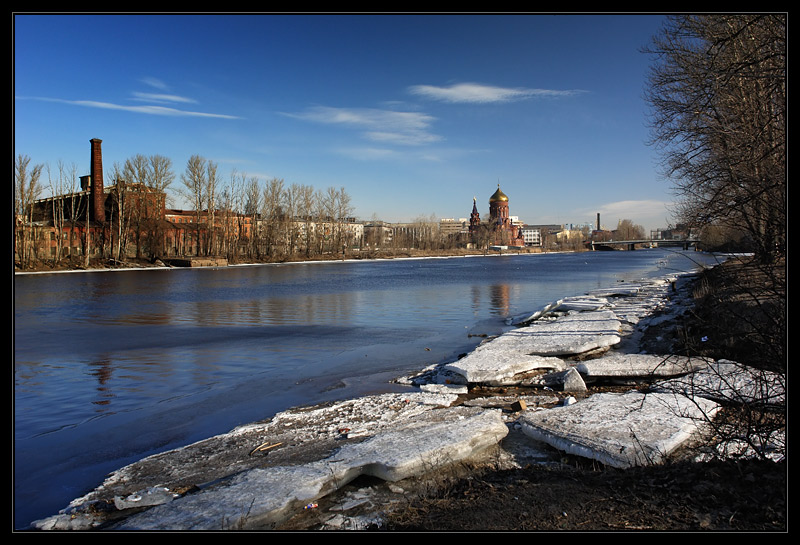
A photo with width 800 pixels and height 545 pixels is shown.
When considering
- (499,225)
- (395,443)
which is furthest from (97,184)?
(499,225)

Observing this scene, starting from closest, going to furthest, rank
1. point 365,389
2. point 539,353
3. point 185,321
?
1. point 365,389
2. point 539,353
3. point 185,321

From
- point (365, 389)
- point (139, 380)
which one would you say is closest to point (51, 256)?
point (139, 380)

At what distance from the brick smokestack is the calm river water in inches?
1628

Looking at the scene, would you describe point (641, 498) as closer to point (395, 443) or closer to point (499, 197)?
point (395, 443)

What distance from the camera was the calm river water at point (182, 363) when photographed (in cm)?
621

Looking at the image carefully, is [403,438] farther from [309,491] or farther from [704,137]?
[704,137]

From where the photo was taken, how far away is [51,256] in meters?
54.5

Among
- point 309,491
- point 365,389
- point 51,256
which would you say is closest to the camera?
point 309,491

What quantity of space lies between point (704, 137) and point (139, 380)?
21.4 m

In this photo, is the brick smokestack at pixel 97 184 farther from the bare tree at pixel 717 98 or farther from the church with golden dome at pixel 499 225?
the church with golden dome at pixel 499 225

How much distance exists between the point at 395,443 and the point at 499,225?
496 ft

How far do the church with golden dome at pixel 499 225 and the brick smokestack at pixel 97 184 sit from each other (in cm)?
9891

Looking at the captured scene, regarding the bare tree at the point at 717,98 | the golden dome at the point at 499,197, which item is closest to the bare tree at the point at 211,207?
the bare tree at the point at 717,98

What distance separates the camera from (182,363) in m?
10.9
